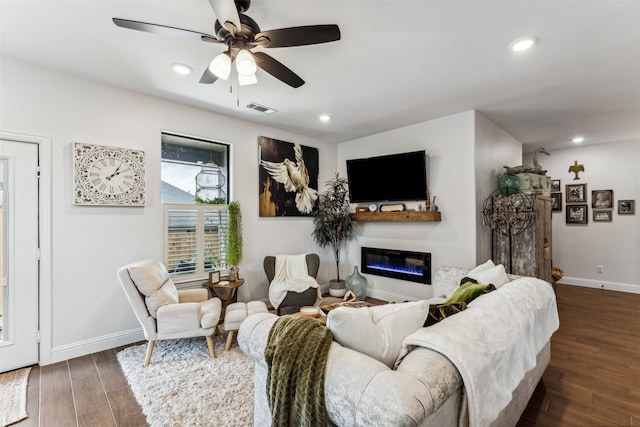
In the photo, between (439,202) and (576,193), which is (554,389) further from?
(576,193)

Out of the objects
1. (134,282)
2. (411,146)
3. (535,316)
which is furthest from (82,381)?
(411,146)

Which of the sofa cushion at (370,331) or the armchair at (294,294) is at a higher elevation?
the sofa cushion at (370,331)

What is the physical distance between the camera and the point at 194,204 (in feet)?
12.1

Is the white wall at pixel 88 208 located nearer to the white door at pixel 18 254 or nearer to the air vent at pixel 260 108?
the white door at pixel 18 254

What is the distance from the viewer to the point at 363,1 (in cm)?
186

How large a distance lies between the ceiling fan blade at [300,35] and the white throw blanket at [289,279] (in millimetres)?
2860

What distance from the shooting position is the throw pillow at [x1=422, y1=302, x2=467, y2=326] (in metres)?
1.67

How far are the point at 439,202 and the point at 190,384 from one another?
3649mm

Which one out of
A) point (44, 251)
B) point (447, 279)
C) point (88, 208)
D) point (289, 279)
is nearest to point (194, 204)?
point (88, 208)

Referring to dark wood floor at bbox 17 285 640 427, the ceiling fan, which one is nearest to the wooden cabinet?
dark wood floor at bbox 17 285 640 427

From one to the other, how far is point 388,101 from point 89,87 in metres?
3.24

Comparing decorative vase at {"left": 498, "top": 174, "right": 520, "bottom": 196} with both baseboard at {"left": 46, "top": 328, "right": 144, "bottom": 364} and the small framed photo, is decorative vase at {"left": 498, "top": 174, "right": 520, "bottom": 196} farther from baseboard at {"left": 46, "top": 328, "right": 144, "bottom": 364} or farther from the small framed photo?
baseboard at {"left": 46, "top": 328, "right": 144, "bottom": 364}

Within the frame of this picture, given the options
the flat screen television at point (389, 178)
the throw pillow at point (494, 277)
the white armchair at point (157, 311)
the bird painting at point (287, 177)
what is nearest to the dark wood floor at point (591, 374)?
the throw pillow at point (494, 277)

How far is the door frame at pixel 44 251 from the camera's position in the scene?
2666 millimetres
